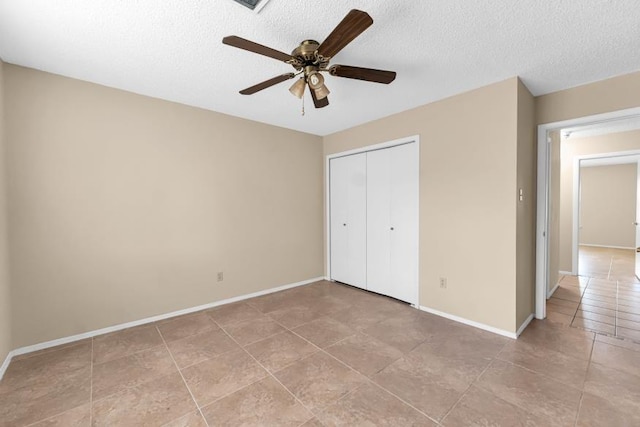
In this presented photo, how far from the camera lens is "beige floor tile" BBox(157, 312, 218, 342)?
265 cm

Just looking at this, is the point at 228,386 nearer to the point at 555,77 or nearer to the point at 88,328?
the point at 88,328

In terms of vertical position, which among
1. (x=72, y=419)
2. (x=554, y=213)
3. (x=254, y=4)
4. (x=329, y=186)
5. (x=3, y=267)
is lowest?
(x=72, y=419)

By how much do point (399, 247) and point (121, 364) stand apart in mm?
2993

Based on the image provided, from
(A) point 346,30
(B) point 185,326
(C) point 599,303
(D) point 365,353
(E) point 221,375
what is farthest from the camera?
(C) point 599,303

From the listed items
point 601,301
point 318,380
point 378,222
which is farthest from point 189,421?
point 601,301

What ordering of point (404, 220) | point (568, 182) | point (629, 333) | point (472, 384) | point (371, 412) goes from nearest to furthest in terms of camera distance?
point (371, 412)
point (472, 384)
point (629, 333)
point (404, 220)
point (568, 182)

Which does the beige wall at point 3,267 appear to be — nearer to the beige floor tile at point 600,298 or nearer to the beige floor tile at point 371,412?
the beige floor tile at point 371,412

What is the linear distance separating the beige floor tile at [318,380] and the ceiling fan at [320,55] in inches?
80.0

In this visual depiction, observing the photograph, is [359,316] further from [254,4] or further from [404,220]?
[254,4]

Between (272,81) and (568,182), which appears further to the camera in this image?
(568,182)

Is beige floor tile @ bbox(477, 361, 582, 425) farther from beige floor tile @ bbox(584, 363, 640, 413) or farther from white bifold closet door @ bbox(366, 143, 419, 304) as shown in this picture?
white bifold closet door @ bbox(366, 143, 419, 304)

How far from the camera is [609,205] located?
7223 mm

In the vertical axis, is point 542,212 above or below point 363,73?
below

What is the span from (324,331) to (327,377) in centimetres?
72
